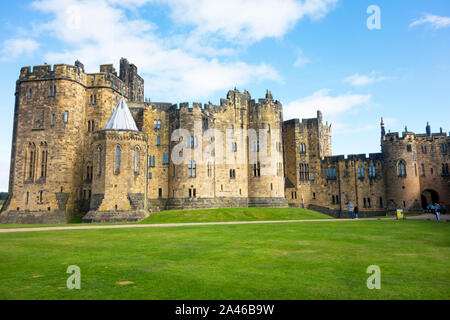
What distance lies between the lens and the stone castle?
3959 cm

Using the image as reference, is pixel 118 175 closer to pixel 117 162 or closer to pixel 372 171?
pixel 117 162

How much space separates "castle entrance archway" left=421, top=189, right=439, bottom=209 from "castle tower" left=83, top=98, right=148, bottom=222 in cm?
4503

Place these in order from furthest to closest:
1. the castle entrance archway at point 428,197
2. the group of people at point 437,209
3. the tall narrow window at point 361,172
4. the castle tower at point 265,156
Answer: the castle entrance archway at point 428,197 < the tall narrow window at point 361,172 < the castle tower at point 265,156 < the group of people at point 437,209

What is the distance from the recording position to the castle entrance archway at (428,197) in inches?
2121

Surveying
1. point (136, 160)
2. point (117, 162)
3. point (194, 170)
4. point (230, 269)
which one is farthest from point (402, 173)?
point (230, 269)

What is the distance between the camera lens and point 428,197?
181ft

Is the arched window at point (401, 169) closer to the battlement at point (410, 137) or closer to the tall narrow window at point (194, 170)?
the battlement at point (410, 137)

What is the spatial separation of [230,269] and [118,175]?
30991mm

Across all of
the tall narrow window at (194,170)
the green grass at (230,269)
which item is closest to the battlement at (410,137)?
Answer: the tall narrow window at (194,170)

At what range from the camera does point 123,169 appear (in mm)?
38875

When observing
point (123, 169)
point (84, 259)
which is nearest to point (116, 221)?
point (123, 169)

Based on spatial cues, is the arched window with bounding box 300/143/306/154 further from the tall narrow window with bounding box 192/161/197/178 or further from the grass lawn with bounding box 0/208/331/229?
the tall narrow window with bounding box 192/161/197/178

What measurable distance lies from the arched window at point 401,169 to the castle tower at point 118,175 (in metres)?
37.5
